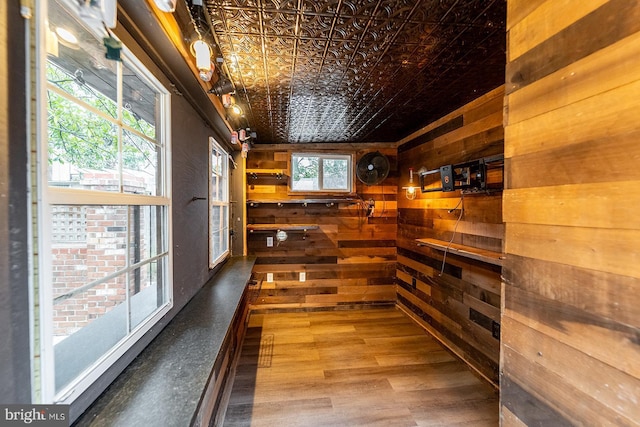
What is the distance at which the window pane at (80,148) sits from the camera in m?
0.75

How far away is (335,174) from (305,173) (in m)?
0.45

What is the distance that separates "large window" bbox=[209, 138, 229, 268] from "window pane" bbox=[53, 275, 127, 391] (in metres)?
1.28

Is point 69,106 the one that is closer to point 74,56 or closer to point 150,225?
point 74,56

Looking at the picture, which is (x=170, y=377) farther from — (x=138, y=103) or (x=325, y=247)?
(x=325, y=247)

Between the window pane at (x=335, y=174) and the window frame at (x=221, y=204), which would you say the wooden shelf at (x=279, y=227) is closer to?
the window frame at (x=221, y=204)

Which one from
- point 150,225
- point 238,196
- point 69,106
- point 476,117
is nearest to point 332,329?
point 238,196

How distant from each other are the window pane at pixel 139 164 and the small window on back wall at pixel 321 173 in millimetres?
2434

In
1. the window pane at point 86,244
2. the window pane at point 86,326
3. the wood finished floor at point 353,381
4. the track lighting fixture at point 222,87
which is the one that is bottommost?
the wood finished floor at point 353,381

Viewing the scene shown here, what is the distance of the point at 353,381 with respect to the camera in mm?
2285

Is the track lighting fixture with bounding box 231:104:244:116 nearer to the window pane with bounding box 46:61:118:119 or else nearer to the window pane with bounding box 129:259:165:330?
the window pane with bounding box 46:61:118:119

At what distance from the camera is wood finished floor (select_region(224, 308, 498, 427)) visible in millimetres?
1916

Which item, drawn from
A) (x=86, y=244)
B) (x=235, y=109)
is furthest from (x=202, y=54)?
(x=235, y=109)

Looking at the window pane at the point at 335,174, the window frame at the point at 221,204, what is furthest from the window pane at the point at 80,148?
the window pane at the point at 335,174

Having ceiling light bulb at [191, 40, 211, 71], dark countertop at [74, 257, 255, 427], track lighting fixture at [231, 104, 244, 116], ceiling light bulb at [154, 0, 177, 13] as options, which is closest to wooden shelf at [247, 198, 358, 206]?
track lighting fixture at [231, 104, 244, 116]
